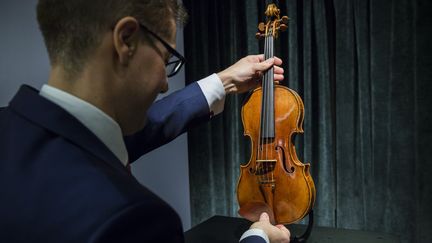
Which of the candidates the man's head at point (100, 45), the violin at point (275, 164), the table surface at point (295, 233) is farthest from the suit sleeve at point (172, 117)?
the man's head at point (100, 45)

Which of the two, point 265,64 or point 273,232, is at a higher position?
point 265,64

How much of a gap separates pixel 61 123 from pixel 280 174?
0.71 meters

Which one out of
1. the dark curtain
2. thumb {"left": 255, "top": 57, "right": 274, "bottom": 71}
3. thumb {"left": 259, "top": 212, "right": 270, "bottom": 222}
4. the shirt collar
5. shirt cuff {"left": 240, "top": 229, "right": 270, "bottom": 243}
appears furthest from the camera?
the dark curtain

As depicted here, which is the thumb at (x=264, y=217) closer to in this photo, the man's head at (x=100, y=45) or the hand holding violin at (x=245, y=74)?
the hand holding violin at (x=245, y=74)

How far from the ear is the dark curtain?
1.45 metres

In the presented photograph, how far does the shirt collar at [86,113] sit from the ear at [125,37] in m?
0.09

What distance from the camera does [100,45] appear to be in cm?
58

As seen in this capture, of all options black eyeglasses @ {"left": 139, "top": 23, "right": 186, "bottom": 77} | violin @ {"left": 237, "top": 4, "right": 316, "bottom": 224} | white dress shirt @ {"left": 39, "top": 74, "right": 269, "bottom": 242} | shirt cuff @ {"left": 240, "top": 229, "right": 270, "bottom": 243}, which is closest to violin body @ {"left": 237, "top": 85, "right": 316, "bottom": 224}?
violin @ {"left": 237, "top": 4, "right": 316, "bottom": 224}

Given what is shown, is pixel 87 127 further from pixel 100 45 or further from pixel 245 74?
pixel 245 74

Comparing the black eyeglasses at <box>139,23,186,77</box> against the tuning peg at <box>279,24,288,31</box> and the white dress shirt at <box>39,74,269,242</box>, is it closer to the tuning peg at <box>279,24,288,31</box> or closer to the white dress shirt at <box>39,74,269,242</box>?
the white dress shirt at <box>39,74,269,242</box>

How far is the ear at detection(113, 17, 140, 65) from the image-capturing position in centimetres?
58

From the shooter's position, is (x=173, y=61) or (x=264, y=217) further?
(x=264, y=217)

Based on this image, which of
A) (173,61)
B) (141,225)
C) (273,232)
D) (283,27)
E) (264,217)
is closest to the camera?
(141,225)

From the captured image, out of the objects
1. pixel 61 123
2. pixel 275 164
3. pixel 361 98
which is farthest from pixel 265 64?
pixel 361 98
